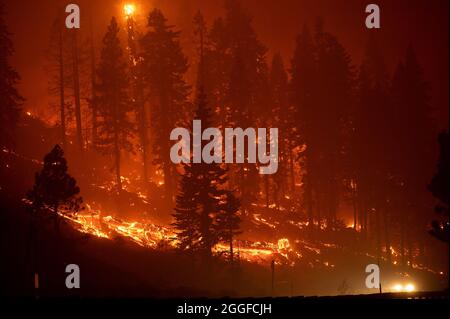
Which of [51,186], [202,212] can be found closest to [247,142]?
[202,212]

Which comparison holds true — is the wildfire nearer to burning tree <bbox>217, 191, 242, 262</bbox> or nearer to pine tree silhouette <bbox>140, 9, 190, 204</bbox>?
burning tree <bbox>217, 191, 242, 262</bbox>

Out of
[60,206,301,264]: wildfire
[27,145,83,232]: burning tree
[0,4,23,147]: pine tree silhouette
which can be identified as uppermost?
[0,4,23,147]: pine tree silhouette

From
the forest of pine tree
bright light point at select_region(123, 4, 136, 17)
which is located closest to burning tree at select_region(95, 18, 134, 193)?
the forest of pine tree

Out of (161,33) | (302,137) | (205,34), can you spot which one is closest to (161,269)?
(302,137)

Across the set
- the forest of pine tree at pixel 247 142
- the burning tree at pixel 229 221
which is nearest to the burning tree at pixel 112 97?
the forest of pine tree at pixel 247 142

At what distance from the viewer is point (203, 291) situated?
1160 inches

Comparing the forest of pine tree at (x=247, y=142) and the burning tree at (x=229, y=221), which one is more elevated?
the forest of pine tree at (x=247, y=142)

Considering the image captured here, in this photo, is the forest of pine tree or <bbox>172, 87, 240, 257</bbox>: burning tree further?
the forest of pine tree

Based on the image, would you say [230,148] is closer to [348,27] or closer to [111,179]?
[111,179]

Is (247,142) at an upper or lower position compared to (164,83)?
lower

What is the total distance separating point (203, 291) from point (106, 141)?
1964 cm

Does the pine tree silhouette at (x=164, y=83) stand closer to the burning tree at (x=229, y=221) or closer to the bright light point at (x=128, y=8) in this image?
the burning tree at (x=229, y=221)

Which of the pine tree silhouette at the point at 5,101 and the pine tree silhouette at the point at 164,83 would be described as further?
the pine tree silhouette at the point at 164,83

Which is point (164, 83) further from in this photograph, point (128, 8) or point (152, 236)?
point (128, 8)
